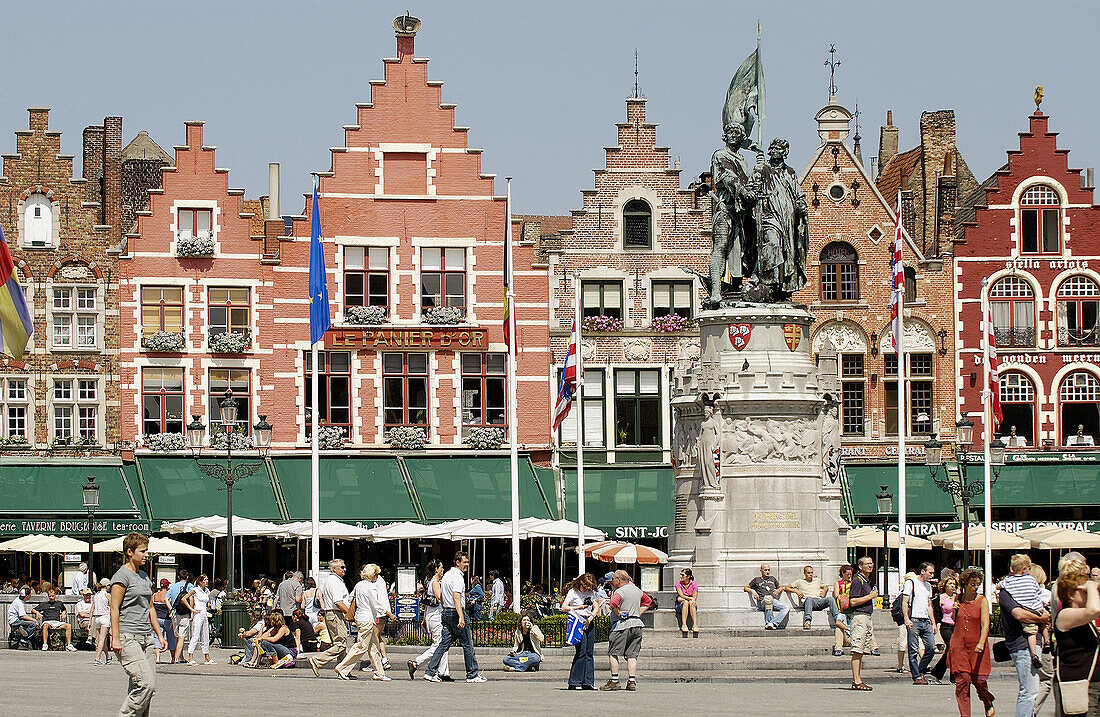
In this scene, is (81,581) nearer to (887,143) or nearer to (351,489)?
(351,489)

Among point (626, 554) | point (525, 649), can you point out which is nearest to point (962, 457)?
point (626, 554)

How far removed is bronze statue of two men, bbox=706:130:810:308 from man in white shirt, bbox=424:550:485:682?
8766 mm

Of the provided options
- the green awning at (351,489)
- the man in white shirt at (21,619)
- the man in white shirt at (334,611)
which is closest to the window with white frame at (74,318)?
the green awning at (351,489)

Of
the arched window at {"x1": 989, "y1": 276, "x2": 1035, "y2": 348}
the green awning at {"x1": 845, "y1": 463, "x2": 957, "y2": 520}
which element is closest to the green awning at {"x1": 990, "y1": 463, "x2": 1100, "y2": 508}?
the green awning at {"x1": 845, "y1": 463, "x2": 957, "y2": 520}

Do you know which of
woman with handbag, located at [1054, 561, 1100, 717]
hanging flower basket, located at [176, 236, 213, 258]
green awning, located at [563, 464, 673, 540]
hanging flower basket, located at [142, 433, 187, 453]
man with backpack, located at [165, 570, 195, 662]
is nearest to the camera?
woman with handbag, located at [1054, 561, 1100, 717]

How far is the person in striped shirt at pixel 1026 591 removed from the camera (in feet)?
58.7

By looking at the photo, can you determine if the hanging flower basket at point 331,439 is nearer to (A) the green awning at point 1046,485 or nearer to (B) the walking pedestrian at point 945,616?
(A) the green awning at point 1046,485

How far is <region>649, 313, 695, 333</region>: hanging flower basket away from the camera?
5153 cm

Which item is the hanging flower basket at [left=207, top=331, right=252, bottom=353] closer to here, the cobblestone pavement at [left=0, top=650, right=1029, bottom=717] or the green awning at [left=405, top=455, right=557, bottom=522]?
the green awning at [left=405, top=455, right=557, bottom=522]

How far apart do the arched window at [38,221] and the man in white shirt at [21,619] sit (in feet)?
56.3

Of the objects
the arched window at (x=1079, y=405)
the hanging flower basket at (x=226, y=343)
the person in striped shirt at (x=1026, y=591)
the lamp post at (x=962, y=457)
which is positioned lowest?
the person in striped shirt at (x=1026, y=591)

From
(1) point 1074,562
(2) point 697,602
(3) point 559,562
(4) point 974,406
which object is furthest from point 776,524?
(4) point 974,406

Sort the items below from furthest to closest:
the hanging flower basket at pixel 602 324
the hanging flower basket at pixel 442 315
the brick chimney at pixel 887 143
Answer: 1. the brick chimney at pixel 887 143
2. the hanging flower basket at pixel 602 324
3. the hanging flower basket at pixel 442 315

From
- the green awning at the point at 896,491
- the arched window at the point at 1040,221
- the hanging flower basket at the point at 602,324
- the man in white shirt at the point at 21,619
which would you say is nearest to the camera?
the man in white shirt at the point at 21,619
